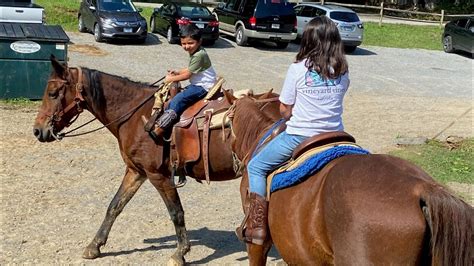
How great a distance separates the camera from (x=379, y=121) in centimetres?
1486

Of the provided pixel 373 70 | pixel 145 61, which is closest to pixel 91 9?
pixel 145 61

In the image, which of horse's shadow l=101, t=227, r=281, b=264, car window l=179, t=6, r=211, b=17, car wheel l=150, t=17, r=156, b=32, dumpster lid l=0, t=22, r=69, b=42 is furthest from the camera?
car wheel l=150, t=17, r=156, b=32

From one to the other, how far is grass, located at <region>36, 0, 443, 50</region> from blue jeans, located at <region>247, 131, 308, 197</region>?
77.1ft

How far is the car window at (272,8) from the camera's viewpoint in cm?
2598

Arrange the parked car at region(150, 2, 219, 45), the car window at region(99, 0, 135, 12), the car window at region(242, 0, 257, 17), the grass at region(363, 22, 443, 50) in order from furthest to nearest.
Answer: the grass at region(363, 22, 443, 50)
the car window at region(242, 0, 257, 17)
the parked car at region(150, 2, 219, 45)
the car window at region(99, 0, 135, 12)

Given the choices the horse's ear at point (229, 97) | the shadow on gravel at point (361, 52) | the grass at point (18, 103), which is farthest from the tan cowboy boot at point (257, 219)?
the shadow on gravel at point (361, 52)

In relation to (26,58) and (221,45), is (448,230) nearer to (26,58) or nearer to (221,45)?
(26,58)

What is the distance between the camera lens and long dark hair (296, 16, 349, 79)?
4305mm

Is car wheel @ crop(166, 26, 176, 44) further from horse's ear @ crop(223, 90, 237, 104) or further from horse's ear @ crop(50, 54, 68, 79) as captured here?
horse's ear @ crop(223, 90, 237, 104)

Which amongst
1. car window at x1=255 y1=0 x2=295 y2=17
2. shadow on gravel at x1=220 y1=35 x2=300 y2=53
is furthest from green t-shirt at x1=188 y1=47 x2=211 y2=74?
shadow on gravel at x1=220 y1=35 x2=300 y2=53

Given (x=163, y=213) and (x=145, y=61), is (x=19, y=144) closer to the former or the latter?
(x=163, y=213)

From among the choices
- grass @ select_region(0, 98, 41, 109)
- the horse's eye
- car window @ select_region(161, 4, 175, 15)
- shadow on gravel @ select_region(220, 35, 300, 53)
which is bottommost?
shadow on gravel @ select_region(220, 35, 300, 53)

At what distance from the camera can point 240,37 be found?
26.6m

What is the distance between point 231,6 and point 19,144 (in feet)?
60.1
